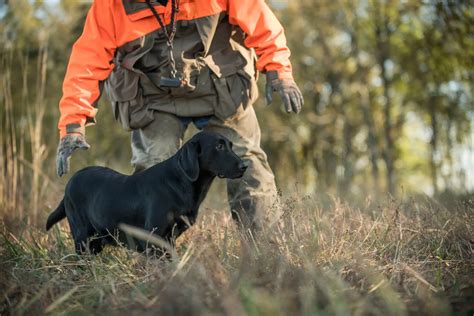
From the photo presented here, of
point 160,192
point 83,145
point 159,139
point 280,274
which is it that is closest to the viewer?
point 280,274

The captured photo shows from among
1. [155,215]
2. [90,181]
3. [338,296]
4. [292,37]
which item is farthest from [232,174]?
[292,37]

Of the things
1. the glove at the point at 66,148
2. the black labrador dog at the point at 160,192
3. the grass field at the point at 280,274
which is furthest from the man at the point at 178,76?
the grass field at the point at 280,274

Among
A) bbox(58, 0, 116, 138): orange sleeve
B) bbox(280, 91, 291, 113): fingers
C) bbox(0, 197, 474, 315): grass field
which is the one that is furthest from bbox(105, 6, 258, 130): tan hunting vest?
bbox(0, 197, 474, 315): grass field

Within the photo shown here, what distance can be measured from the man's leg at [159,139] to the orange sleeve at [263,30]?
773 mm

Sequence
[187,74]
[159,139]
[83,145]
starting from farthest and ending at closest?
[159,139], [187,74], [83,145]

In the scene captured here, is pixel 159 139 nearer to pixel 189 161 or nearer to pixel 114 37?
pixel 189 161

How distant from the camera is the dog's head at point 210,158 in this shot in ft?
12.8

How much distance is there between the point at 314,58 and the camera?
17.0m

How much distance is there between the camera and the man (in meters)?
4.24

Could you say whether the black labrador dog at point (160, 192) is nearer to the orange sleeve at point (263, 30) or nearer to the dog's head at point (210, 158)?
the dog's head at point (210, 158)

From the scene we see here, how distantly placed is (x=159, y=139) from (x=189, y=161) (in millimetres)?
602

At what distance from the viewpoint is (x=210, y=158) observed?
3980 millimetres

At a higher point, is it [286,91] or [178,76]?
[178,76]

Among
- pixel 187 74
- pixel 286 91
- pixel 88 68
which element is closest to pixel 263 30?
pixel 286 91
